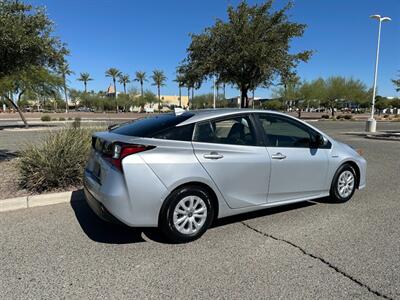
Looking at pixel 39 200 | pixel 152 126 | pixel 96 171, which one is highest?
pixel 152 126

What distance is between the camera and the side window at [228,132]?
4.52 meters

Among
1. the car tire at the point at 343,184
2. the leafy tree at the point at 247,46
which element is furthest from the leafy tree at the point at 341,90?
the car tire at the point at 343,184

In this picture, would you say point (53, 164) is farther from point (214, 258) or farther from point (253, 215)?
point (214, 258)

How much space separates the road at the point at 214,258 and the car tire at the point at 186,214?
14 cm

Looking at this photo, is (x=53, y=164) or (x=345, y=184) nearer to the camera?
(x=345, y=184)

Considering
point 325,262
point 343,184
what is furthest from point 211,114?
point 343,184

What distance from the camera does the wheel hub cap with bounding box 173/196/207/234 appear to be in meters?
4.22

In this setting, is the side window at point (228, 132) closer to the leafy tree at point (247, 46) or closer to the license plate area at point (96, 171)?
the license plate area at point (96, 171)

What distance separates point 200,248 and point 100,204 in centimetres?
126

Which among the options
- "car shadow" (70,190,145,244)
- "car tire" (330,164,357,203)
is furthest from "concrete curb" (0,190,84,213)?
"car tire" (330,164,357,203)

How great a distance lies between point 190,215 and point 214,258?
60cm

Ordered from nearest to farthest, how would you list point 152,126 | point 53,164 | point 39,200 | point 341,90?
point 152,126
point 39,200
point 53,164
point 341,90

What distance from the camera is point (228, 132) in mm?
4863

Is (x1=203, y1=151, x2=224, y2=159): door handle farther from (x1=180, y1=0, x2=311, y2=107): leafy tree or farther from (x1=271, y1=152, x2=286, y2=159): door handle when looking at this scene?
(x1=180, y1=0, x2=311, y2=107): leafy tree
